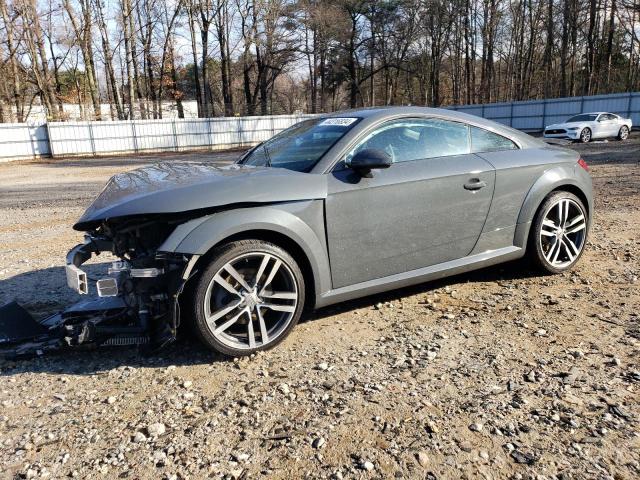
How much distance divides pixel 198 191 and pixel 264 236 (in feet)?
1.71

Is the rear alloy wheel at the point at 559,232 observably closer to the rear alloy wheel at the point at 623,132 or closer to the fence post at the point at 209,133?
the rear alloy wheel at the point at 623,132

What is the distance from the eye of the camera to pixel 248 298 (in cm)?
332

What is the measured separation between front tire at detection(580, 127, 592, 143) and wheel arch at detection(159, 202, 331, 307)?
878 inches

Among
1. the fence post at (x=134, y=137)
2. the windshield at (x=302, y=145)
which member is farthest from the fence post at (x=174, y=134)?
the windshield at (x=302, y=145)

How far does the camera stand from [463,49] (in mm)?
Answer: 49812

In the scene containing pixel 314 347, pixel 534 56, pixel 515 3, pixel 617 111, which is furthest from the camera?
pixel 534 56

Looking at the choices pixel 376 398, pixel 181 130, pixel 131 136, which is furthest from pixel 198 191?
pixel 181 130

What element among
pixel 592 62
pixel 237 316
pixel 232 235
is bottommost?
pixel 237 316

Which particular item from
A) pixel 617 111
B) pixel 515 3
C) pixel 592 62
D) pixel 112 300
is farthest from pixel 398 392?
pixel 515 3

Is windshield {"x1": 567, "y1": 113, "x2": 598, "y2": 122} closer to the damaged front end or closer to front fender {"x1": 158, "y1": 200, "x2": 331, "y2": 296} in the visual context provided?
front fender {"x1": 158, "y1": 200, "x2": 331, "y2": 296}

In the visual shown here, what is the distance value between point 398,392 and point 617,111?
31.3m

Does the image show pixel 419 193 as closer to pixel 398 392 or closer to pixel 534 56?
pixel 398 392

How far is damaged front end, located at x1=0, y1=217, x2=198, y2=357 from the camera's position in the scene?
3.12 m

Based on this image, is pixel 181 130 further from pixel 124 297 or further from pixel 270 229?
pixel 270 229
